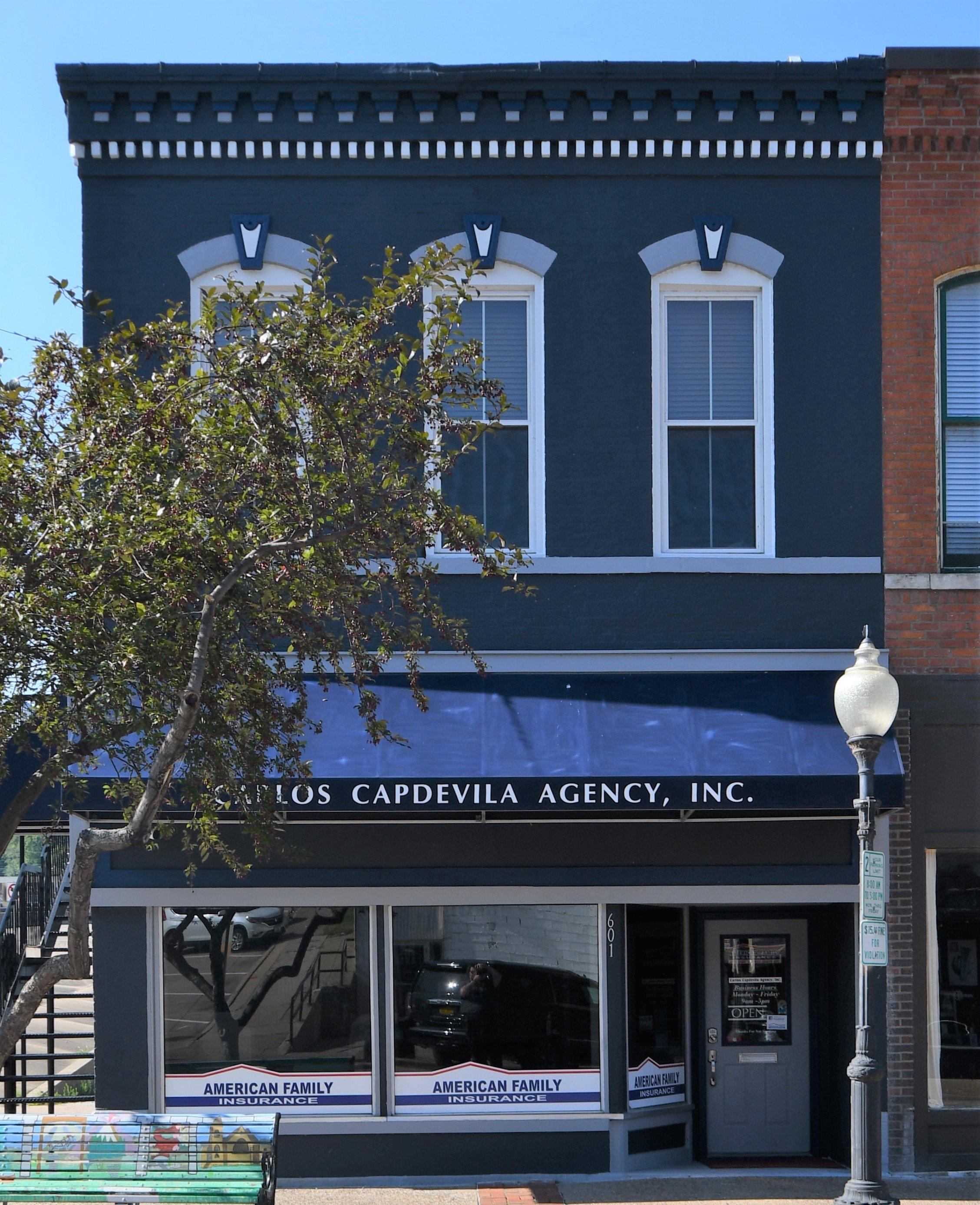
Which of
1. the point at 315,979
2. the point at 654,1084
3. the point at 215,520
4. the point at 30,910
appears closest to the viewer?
the point at 215,520

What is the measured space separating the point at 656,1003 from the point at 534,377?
17.7ft

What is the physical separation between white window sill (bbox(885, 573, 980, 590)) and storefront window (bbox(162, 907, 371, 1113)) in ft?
16.9

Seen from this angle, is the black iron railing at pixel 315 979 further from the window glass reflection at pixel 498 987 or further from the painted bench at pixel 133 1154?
the painted bench at pixel 133 1154

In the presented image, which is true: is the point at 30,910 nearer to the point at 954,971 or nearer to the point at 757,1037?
the point at 757,1037

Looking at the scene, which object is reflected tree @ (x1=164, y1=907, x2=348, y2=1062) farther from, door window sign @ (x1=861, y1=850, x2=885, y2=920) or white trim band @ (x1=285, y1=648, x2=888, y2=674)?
door window sign @ (x1=861, y1=850, x2=885, y2=920)

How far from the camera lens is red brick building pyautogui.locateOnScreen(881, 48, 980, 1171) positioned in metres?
10.3

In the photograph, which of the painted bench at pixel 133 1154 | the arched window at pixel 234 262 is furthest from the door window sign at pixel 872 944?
the arched window at pixel 234 262

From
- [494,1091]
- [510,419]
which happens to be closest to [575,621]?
[510,419]

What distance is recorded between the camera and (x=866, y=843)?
807 cm

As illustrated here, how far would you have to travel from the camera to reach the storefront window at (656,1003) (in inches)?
413

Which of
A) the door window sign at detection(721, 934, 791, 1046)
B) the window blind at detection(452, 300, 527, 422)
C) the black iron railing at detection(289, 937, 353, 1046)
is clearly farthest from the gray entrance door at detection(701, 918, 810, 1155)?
the window blind at detection(452, 300, 527, 422)

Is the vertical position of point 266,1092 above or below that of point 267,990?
below

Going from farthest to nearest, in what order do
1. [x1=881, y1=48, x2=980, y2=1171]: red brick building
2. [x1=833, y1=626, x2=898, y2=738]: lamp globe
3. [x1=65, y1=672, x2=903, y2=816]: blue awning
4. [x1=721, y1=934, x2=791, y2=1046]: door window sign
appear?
[x1=721, y1=934, x2=791, y2=1046]: door window sign < [x1=881, y1=48, x2=980, y2=1171]: red brick building < [x1=65, y1=672, x2=903, y2=816]: blue awning < [x1=833, y1=626, x2=898, y2=738]: lamp globe

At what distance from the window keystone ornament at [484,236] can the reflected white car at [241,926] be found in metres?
5.60
